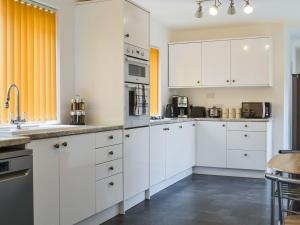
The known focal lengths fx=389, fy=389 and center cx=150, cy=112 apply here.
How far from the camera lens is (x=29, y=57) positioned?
3654 mm

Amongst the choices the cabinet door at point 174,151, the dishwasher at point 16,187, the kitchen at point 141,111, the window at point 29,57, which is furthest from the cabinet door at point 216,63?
the dishwasher at point 16,187

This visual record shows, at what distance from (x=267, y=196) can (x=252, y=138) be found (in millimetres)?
1231

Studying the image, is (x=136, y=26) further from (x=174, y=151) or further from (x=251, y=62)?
(x=251, y=62)

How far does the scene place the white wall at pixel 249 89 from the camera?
244 inches

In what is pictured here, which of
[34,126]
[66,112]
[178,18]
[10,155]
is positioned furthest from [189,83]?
[10,155]

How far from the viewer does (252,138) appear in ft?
19.2

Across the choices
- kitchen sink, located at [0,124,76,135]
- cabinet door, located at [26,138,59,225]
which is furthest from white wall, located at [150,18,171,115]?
cabinet door, located at [26,138,59,225]

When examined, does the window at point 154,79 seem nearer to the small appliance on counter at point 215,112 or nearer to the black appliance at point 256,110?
the small appliance on counter at point 215,112

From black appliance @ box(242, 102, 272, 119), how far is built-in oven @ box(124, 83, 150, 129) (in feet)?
7.57

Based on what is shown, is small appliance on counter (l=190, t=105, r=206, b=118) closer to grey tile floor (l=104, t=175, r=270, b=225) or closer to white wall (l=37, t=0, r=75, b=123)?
grey tile floor (l=104, t=175, r=270, b=225)

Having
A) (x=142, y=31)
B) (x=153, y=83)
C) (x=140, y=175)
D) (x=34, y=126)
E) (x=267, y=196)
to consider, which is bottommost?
(x=267, y=196)

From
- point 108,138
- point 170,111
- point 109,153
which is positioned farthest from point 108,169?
point 170,111

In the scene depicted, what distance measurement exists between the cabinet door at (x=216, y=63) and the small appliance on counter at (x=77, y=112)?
115 inches

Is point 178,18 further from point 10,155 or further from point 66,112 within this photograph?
point 10,155
